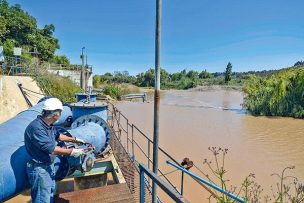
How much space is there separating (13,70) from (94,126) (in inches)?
573

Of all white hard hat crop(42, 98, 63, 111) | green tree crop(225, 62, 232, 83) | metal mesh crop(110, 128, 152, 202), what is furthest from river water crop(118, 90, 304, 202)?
green tree crop(225, 62, 232, 83)

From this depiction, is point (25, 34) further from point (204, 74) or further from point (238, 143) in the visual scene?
point (204, 74)

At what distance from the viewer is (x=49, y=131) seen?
9.38ft

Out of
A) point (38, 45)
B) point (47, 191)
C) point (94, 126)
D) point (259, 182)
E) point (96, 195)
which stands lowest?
point (259, 182)

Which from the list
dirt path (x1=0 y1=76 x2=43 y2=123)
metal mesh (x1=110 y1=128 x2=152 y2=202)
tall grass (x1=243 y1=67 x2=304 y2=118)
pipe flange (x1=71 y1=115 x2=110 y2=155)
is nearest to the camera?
metal mesh (x1=110 y1=128 x2=152 y2=202)

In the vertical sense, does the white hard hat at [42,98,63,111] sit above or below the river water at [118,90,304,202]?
above

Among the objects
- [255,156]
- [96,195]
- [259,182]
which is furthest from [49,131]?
[255,156]

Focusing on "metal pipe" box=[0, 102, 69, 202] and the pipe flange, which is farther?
the pipe flange

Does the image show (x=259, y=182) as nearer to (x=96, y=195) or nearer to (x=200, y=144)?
(x=200, y=144)

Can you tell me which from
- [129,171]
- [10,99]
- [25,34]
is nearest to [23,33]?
[25,34]

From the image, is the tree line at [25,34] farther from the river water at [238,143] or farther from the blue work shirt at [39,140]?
the blue work shirt at [39,140]

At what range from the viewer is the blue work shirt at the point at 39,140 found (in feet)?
8.93

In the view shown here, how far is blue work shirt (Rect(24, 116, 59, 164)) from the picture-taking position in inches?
107

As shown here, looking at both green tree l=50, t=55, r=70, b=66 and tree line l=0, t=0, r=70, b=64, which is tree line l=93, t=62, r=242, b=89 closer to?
green tree l=50, t=55, r=70, b=66
